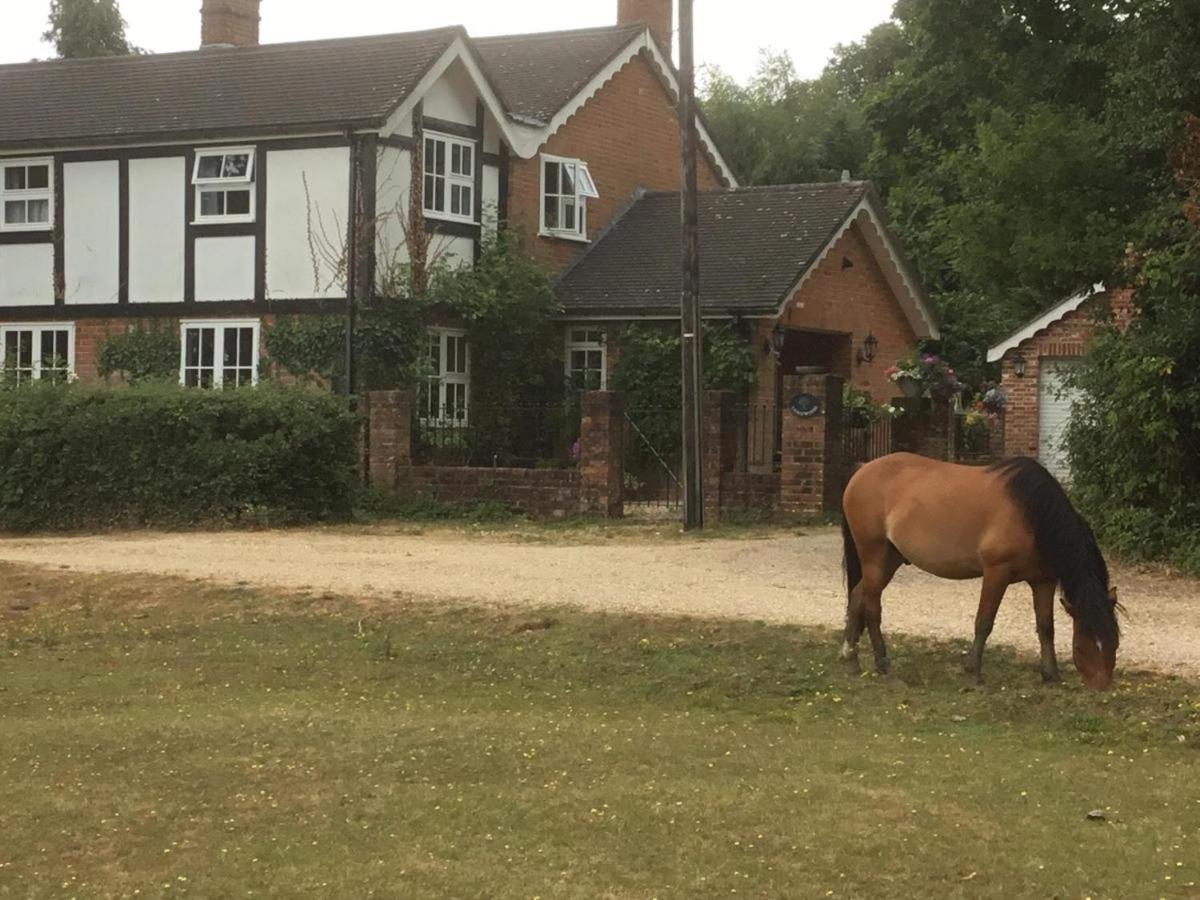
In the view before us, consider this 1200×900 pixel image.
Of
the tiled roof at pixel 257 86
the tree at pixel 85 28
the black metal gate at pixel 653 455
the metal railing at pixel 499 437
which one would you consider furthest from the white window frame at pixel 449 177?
the tree at pixel 85 28

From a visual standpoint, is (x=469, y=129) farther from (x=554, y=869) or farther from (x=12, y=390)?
(x=554, y=869)

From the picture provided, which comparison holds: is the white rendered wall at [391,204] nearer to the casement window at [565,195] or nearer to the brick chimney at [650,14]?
the casement window at [565,195]

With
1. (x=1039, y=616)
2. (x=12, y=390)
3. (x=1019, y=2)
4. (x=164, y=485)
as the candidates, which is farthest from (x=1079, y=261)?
(x=12, y=390)

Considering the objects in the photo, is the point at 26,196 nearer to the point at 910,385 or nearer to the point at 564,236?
the point at 564,236

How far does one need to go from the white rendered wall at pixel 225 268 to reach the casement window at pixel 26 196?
304 centimetres

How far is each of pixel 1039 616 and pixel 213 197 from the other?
20558mm

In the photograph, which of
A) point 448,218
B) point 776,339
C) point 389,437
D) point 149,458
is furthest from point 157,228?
point 776,339

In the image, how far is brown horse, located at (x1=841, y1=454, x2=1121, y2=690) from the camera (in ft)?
35.9

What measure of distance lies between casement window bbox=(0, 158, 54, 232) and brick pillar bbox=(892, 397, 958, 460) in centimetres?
1448

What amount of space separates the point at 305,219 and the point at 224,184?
165cm

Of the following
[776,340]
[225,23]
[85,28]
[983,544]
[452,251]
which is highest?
[85,28]

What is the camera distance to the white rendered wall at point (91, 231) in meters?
29.9

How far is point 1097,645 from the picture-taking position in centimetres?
1091

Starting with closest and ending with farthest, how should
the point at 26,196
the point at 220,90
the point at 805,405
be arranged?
1. the point at 805,405
2. the point at 220,90
3. the point at 26,196
